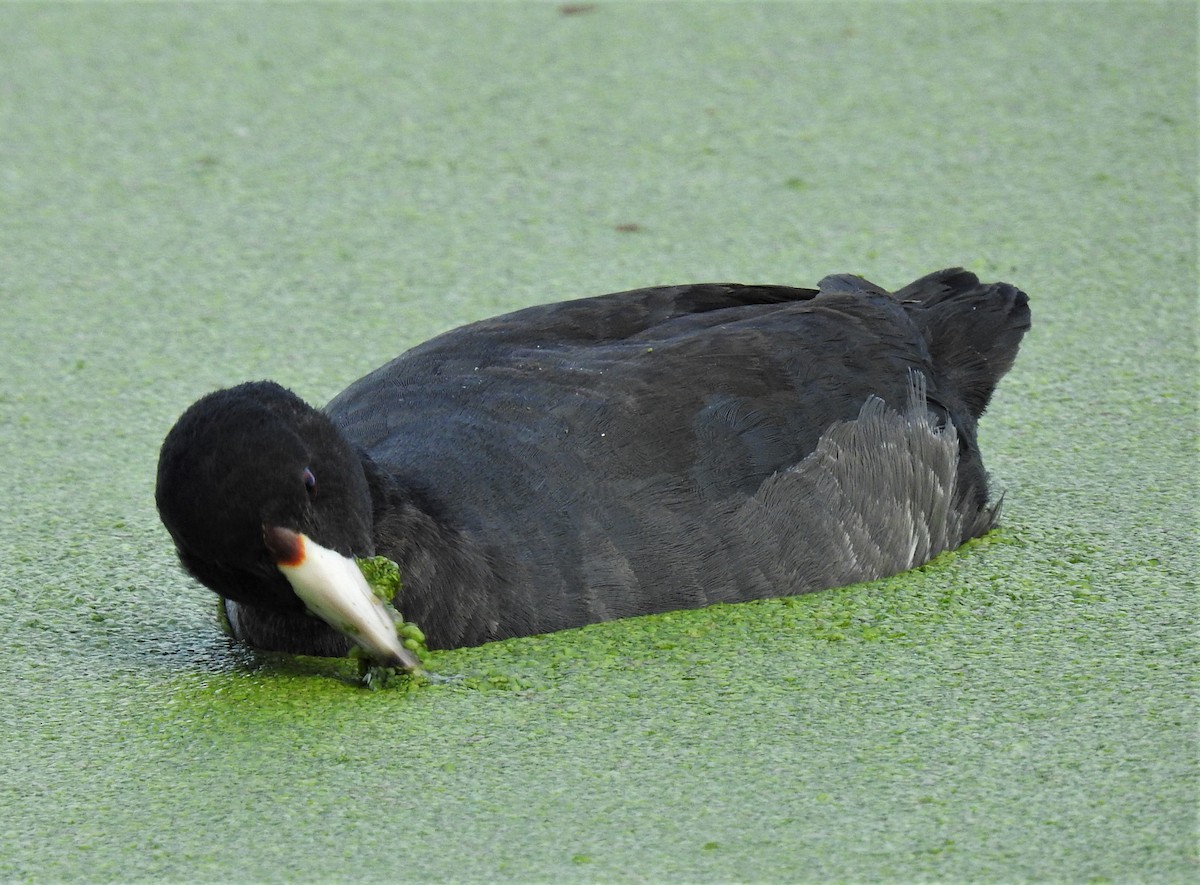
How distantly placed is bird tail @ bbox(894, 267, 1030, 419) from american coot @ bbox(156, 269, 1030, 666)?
11 centimetres

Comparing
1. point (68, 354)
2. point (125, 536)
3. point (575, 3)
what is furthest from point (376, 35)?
point (125, 536)

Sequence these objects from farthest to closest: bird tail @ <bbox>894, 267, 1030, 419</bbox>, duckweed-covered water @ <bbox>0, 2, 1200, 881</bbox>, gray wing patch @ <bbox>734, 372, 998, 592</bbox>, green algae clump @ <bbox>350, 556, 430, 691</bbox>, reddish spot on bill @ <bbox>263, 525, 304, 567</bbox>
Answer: bird tail @ <bbox>894, 267, 1030, 419</bbox>, gray wing patch @ <bbox>734, 372, 998, 592</bbox>, green algae clump @ <bbox>350, 556, 430, 691</bbox>, reddish spot on bill @ <bbox>263, 525, 304, 567</bbox>, duckweed-covered water @ <bbox>0, 2, 1200, 881</bbox>

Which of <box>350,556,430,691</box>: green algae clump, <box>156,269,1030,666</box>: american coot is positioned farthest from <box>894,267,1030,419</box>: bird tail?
<box>350,556,430,691</box>: green algae clump

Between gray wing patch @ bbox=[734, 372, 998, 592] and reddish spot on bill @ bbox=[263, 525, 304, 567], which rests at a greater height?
reddish spot on bill @ bbox=[263, 525, 304, 567]

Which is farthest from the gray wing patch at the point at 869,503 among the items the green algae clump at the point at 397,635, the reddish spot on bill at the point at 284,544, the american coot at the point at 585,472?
the reddish spot on bill at the point at 284,544

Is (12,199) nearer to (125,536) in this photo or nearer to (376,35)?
(376,35)

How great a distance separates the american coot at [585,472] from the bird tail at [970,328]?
0.36ft

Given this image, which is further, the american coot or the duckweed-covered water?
the american coot

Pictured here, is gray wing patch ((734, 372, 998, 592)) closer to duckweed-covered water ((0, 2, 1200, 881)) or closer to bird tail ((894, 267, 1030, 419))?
duckweed-covered water ((0, 2, 1200, 881))

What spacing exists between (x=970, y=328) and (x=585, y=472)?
978mm

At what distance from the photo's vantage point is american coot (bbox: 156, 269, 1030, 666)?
2.47 m

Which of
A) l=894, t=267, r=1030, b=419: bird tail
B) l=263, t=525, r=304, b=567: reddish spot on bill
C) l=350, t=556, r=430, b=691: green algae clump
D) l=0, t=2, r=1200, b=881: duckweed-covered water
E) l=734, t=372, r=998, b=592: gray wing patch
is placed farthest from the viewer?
l=894, t=267, r=1030, b=419: bird tail

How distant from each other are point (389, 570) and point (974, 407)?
1261 mm

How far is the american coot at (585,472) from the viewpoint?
2.47 meters
